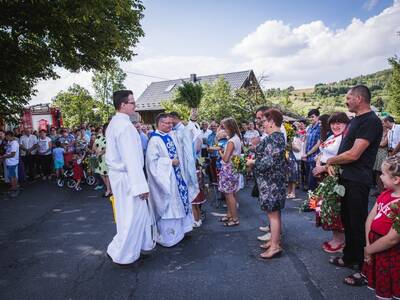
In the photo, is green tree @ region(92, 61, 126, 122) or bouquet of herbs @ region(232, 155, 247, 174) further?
green tree @ region(92, 61, 126, 122)

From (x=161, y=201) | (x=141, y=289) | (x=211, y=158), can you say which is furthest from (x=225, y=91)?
(x=141, y=289)

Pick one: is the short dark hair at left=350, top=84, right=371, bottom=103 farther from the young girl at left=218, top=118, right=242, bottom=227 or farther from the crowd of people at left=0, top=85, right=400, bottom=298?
the young girl at left=218, top=118, right=242, bottom=227

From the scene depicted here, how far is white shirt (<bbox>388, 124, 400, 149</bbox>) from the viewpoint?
7688 millimetres

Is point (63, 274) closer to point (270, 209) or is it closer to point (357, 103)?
point (270, 209)

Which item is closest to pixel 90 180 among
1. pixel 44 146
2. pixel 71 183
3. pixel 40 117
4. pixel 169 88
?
pixel 71 183

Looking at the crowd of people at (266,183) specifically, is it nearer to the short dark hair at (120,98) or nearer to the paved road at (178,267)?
the short dark hair at (120,98)

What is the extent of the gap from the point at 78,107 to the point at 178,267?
40.5m

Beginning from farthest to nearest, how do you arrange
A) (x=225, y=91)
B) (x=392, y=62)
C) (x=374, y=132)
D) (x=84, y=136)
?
1. (x=392, y=62)
2. (x=225, y=91)
3. (x=84, y=136)
4. (x=374, y=132)

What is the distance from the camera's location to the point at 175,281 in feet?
12.5

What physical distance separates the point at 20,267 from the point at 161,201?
217 cm

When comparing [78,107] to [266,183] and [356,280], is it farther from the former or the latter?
[356,280]

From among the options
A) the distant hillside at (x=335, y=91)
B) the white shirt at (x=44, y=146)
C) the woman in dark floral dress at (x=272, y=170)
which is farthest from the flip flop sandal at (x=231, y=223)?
the distant hillside at (x=335, y=91)

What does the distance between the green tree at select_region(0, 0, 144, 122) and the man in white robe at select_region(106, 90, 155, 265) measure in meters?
5.51

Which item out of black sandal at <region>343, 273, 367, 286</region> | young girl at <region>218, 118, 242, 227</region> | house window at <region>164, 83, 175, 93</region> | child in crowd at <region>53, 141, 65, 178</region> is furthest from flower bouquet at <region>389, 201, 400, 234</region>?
house window at <region>164, 83, 175, 93</region>
